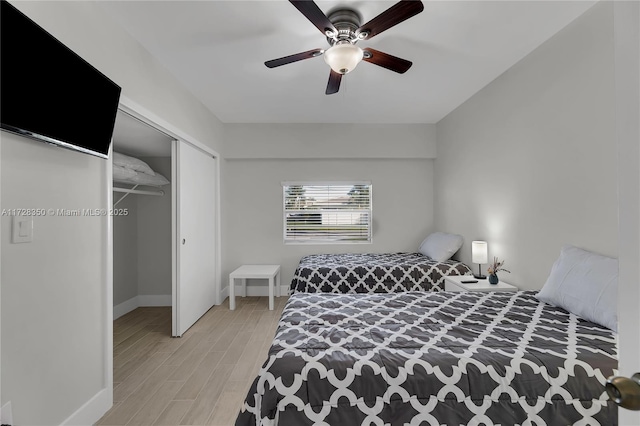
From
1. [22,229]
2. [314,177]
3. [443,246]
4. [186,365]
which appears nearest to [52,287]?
[22,229]

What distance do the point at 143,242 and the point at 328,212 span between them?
276cm

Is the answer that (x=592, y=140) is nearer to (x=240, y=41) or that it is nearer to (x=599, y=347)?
A: (x=599, y=347)

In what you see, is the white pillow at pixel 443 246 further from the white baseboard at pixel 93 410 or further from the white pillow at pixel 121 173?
the white pillow at pixel 121 173

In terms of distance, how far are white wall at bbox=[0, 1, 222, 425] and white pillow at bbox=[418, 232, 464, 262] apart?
11.7 ft

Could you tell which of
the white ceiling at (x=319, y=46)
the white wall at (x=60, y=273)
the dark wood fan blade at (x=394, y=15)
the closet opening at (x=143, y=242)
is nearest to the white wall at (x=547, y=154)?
the white ceiling at (x=319, y=46)

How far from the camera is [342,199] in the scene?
16.0 ft

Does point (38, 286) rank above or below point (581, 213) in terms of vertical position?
below

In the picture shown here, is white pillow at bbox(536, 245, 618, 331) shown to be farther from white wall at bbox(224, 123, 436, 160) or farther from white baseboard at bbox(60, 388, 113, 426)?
white baseboard at bbox(60, 388, 113, 426)

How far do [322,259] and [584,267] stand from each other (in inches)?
109

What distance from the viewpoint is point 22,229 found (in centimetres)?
144

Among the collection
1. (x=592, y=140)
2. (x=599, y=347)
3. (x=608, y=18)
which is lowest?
(x=599, y=347)

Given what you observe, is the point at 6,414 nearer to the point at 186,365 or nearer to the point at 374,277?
the point at 186,365

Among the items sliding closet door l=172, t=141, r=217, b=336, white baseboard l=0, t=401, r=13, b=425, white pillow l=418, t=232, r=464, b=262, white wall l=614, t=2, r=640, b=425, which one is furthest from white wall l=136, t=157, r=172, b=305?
white wall l=614, t=2, r=640, b=425

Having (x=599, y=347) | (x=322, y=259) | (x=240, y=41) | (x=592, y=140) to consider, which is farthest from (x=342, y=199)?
(x=599, y=347)
